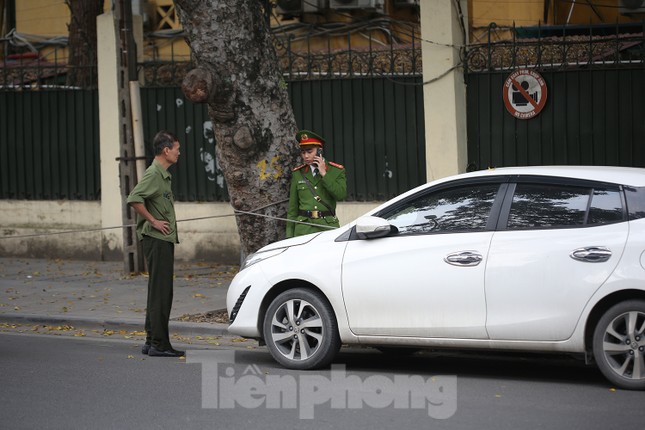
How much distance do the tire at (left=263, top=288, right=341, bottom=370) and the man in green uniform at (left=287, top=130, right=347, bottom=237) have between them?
1.52m

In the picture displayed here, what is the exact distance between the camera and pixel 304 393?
26.3 feet

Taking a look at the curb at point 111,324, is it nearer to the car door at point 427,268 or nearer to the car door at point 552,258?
the car door at point 427,268

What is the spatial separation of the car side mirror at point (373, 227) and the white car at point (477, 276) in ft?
0.04

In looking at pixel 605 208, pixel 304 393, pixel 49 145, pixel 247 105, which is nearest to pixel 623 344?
pixel 605 208

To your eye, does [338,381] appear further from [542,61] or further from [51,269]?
[51,269]

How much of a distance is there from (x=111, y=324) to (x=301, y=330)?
131 inches

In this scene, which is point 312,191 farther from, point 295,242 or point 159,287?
point 159,287

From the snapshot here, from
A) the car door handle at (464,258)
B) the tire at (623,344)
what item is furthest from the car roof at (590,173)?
the tire at (623,344)

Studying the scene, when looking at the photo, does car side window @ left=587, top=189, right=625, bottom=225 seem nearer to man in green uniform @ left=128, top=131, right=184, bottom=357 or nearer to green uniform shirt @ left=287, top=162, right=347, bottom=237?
green uniform shirt @ left=287, top=162, right=347, bottom=237

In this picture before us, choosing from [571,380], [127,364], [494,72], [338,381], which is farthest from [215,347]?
[494,72]

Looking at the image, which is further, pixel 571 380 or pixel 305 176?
pixel 305 176

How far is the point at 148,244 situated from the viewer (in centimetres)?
988

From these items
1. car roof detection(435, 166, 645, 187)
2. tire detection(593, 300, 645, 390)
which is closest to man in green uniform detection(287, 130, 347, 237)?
car roof detection(435, 166, 645, 187)

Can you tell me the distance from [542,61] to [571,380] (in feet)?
20.7
